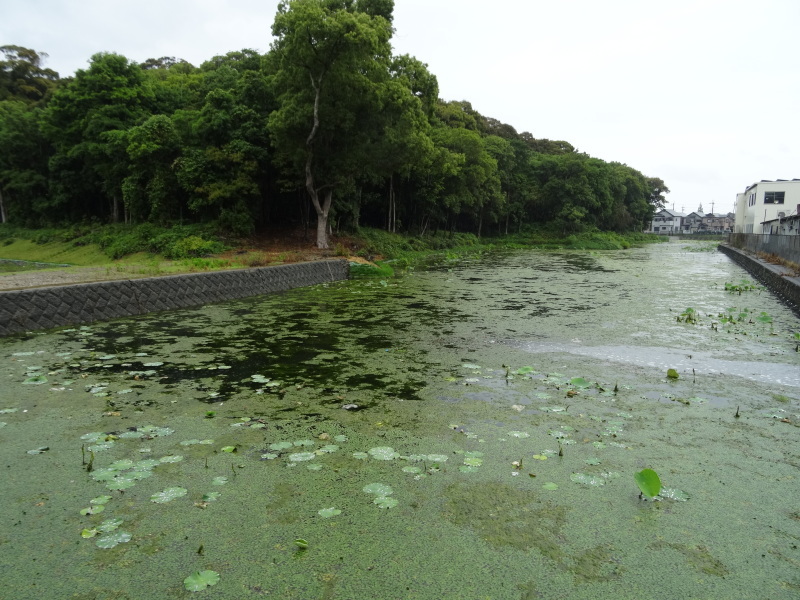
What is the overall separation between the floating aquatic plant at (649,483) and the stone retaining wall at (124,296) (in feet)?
25.8

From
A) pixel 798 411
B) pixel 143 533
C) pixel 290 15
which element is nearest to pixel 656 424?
pixel 798 411

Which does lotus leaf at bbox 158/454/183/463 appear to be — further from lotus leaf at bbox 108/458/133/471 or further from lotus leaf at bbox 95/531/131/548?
lotus leaf at bbox 95/531/131/548

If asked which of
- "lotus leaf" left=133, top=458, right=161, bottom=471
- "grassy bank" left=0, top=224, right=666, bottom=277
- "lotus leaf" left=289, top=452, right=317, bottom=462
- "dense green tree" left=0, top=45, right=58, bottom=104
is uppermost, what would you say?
"dense green tree" left=0, top=45, right=58, bottom=104

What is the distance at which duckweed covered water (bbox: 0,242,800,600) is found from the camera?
230 centimetres

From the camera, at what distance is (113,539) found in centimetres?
253

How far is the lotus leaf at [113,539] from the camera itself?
2.48m

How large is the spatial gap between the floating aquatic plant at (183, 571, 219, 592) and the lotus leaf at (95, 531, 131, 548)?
0.51 m

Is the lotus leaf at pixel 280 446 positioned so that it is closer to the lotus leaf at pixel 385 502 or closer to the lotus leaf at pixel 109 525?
the lotus leaf at pixel 385 502

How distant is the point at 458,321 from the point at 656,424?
4.92 m

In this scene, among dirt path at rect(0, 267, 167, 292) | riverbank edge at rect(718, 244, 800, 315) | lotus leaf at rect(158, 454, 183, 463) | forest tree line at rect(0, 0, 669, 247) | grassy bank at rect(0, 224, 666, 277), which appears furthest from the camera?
forest tree line at rect(0, 0, 669, 247)

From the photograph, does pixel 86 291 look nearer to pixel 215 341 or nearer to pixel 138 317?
pixel 138 317

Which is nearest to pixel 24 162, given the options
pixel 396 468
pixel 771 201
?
pixel 396 468

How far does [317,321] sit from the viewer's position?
28.5 feet

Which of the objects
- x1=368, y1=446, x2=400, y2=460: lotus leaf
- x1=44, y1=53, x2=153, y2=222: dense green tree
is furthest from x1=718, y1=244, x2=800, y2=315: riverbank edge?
x1=44, y1=53, x2=153, y2=222: dense green tree
